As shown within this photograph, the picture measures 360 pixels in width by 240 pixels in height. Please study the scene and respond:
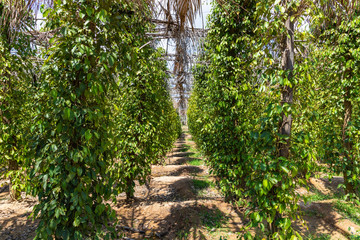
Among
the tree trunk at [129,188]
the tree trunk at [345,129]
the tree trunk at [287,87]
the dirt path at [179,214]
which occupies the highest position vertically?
the tree trunk at [287,87]

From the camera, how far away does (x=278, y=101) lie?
1.95 meters

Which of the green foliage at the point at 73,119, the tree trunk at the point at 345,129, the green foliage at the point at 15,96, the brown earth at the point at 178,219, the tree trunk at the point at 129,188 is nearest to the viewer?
the green foliage at the point at 73,119

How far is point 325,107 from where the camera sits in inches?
191

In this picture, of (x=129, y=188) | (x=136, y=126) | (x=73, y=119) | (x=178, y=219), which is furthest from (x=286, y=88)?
(x=129, y=188)

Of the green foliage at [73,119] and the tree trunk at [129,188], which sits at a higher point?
the green foliage at [73,119]

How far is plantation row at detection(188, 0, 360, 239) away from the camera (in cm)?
192

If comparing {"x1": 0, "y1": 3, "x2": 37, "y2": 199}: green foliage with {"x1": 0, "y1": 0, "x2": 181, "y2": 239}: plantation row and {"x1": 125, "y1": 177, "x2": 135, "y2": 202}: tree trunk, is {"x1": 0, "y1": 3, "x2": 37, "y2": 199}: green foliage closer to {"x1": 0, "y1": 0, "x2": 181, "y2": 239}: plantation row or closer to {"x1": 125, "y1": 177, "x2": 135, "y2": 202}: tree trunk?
{"x1": 125, "y1": 177, "x2": 135, "y2": 202}: tree trunk

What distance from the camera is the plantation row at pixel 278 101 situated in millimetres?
1921

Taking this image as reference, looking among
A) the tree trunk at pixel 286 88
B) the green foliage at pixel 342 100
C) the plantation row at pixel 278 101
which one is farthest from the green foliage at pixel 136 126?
the green foliage at pixel 342 100

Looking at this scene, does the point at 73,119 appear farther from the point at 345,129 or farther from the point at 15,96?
the point at 345,129

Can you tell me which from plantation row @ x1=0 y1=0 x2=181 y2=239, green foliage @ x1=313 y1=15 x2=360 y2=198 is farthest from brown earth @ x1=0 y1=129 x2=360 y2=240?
plantation row @ x1=0 y1=0 x2=181 y2=239

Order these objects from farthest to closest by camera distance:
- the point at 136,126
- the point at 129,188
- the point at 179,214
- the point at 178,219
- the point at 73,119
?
the point at 129,188
the point at 136,126
the point at 179,214
the point at 178,219
the point at 73,119

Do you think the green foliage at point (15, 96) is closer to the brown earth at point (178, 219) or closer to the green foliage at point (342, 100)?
the brown earth at point (178, 219)

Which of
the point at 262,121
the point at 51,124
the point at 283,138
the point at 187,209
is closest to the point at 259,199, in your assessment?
the point at 283,138
